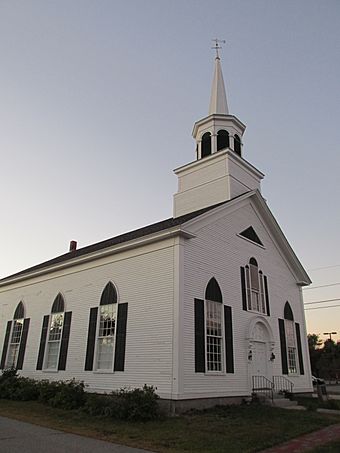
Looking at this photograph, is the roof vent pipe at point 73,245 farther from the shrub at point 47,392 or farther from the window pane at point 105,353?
the shrub at point 47,392

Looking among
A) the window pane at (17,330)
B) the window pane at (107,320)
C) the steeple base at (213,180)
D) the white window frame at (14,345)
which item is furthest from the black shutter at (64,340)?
the steeple base at (213,180)

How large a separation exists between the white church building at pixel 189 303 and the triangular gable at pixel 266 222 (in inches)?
2.2

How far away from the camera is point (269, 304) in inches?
749

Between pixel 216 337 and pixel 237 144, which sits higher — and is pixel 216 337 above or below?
below

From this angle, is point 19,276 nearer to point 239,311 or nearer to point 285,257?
point 239,311

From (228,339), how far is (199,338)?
1.91m

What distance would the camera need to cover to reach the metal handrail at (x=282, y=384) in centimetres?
1766

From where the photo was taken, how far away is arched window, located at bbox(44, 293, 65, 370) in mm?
18812

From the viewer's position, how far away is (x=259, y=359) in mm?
17125

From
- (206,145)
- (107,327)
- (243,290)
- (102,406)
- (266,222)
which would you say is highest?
(206,145)

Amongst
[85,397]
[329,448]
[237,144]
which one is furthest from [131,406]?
[237,144]

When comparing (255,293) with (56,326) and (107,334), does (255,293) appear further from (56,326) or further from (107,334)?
(56,326)

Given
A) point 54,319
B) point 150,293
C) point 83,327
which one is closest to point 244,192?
point 150,293

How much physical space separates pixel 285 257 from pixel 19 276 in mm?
15045
